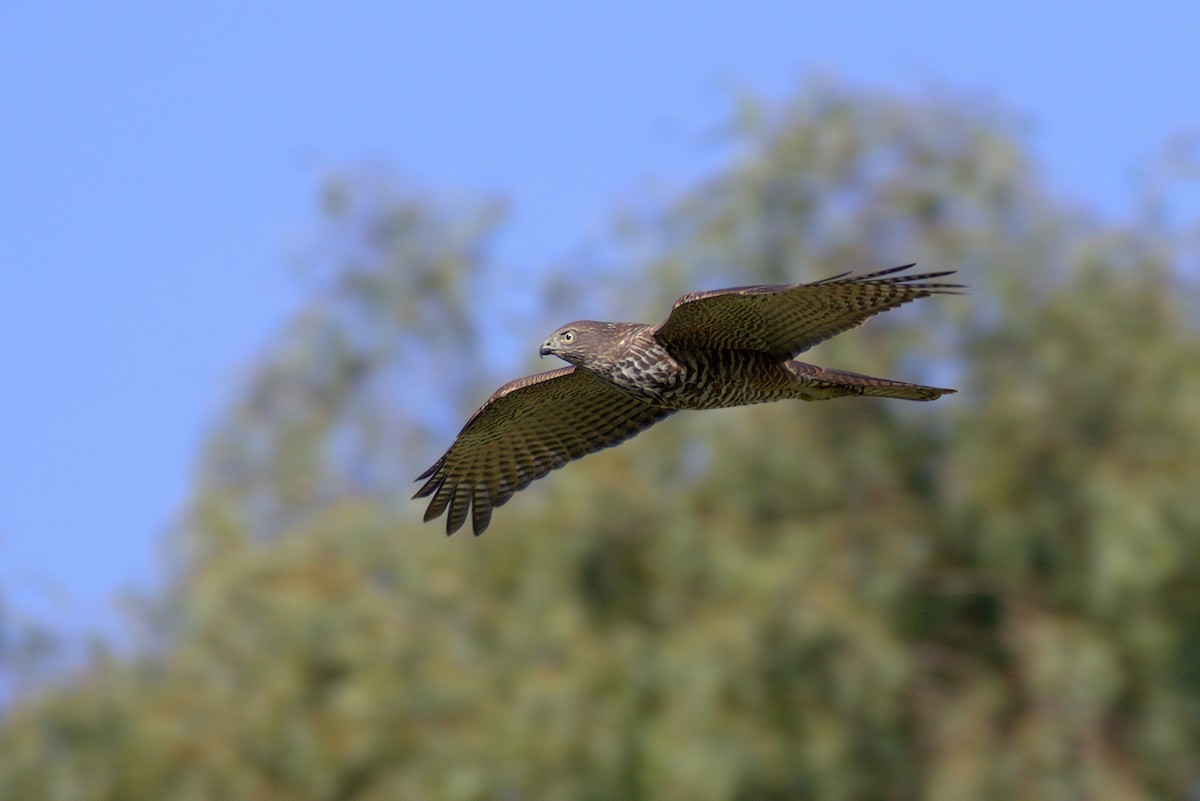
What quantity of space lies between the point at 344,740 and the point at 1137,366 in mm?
7048

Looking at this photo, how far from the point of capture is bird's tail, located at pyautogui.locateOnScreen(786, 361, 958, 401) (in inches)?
269

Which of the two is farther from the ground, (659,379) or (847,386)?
(659,379)

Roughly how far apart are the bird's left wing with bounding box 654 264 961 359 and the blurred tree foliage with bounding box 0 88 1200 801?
253 inches

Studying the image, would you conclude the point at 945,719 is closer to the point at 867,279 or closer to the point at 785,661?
the point at 785,661

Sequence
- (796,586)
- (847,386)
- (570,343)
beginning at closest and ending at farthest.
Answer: (847,386)
(570,343)
(796,586)

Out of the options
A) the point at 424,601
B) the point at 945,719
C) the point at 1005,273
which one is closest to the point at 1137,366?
the point at 1005,273

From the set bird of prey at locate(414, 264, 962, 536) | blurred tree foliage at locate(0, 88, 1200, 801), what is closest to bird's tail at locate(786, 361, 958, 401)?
bird of prey at locate(414, 264, 962, 536)

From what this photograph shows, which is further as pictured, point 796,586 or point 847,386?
point 796,586

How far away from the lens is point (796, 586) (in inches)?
535

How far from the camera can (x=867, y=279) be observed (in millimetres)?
6348

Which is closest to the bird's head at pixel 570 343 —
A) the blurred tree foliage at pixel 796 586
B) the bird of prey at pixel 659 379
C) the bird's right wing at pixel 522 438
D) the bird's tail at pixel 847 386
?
the bird of prey at pixel 659 379

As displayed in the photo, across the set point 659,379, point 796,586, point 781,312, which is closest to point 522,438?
point 659,379

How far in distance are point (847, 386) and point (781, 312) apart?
558 mm

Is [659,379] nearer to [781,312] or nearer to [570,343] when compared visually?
[570,343]
